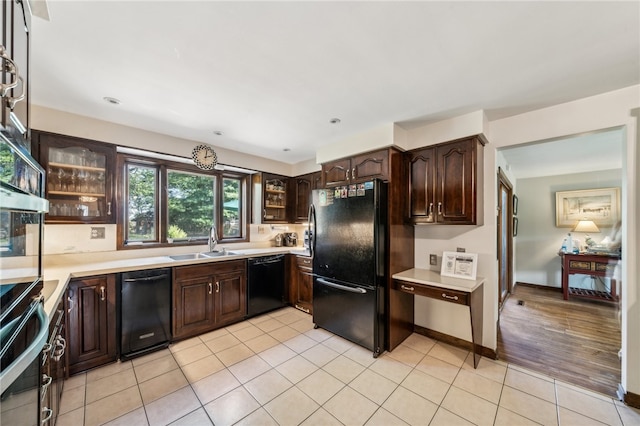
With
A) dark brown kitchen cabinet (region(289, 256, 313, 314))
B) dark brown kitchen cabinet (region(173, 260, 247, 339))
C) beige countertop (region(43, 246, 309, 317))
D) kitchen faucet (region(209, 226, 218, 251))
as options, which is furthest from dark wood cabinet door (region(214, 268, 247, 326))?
dark brown kitchen cabinet (region(289, 256, 313, 314))

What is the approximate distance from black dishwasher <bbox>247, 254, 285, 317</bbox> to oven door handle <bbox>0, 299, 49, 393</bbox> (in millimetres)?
2308

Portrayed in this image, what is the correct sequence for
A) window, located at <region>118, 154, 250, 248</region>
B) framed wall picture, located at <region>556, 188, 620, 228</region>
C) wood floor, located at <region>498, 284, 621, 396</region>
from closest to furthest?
wood floor, located at <region>498, 284, 621, 396</region> < window, located at <region>118, 154, 250, 248</region> < framed wall picture, located at <region>556, 188, 620, 228</region>

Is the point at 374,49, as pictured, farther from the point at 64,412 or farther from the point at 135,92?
the point at 64,412

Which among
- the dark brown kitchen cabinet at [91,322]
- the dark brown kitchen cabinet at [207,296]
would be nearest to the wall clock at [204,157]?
the dark brown kitchen cabinet at [207,296]

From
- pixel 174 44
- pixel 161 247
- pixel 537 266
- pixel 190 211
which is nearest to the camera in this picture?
pixel 174 44

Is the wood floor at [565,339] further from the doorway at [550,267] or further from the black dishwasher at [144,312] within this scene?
the black dishwasher at [144,312]

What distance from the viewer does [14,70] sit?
0.75m

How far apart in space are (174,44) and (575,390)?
3879 millimetres

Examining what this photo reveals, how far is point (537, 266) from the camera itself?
4.94 m

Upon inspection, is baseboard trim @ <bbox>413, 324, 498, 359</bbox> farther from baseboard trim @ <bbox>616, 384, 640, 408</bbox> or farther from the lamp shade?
the lamp shade

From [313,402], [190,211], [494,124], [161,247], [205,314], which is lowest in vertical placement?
[313,402]

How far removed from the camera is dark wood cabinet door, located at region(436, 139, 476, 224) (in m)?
2.39

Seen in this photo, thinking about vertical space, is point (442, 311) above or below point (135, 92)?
below

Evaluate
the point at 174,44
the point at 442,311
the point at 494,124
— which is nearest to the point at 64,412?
the point at 174,44
